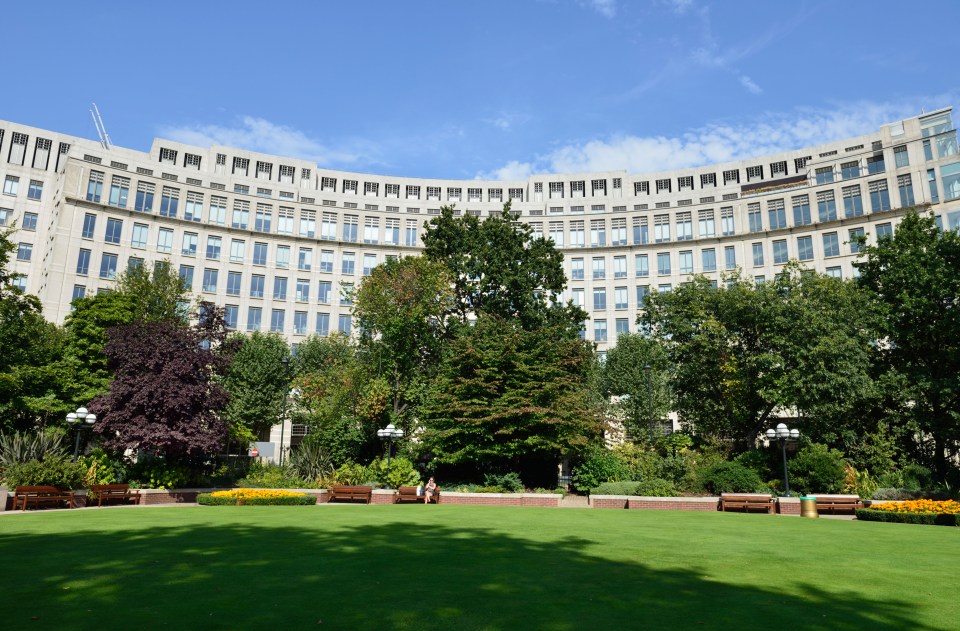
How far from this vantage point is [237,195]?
72.2m

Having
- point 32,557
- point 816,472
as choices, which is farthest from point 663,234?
point 32,557

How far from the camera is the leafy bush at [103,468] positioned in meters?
27.5

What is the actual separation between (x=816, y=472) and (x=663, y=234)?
49.6m

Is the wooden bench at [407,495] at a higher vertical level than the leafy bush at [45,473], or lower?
lower

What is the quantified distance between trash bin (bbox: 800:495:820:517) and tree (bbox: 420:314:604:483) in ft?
35.4

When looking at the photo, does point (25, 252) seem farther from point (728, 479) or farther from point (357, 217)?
point (728, 479)

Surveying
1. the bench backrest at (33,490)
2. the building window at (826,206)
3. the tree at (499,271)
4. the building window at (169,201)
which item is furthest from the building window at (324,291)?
the building window at (826,206)

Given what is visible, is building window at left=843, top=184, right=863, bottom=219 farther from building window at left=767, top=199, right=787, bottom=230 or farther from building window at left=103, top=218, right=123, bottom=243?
building window at left=103, top=218, right=123, bottom=243

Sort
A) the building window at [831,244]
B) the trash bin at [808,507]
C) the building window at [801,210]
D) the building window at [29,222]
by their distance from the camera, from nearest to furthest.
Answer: the trash bin at [808,507] < the building window at [831,244] < the building window at [801,210] < the building window at [29,222]

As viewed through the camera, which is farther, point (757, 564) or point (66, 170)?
point (66, 170)

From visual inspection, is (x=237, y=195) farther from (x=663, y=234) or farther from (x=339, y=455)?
(x=663, y=234)

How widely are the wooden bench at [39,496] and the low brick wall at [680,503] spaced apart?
2200cm

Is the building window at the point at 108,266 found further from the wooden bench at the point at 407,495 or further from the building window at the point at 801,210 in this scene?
the building window at the point at 801,210

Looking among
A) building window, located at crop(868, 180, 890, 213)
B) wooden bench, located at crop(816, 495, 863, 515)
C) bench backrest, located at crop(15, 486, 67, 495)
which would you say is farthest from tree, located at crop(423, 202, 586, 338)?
building window, located at crop(868, 180, 890, 213)
